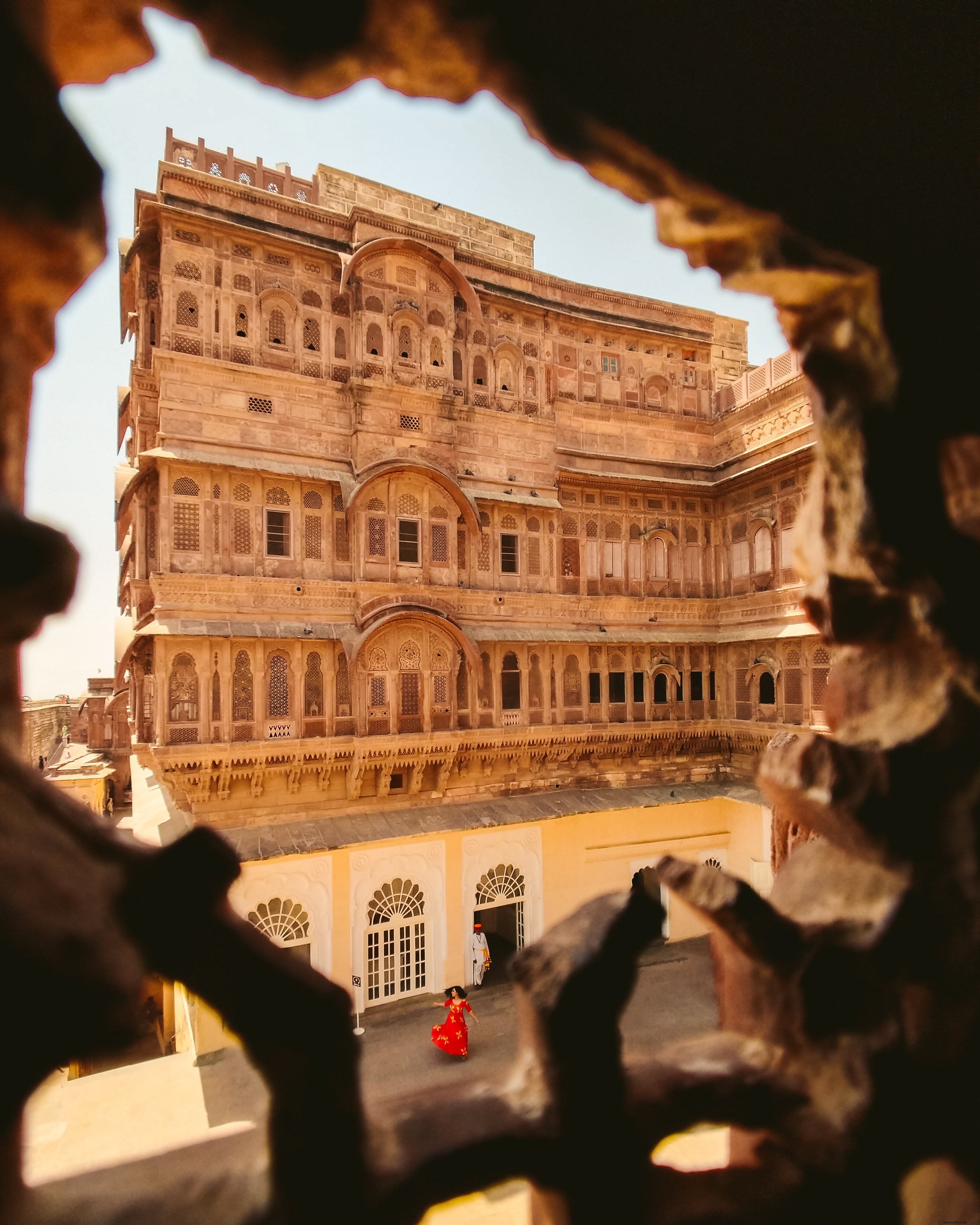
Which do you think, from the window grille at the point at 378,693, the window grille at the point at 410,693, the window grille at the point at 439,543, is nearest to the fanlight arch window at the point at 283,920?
the window grille at the point at 378,693

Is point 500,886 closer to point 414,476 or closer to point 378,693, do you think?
point 378,693

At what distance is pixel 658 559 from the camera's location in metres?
14.7

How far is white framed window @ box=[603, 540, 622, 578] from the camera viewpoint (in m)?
14.1

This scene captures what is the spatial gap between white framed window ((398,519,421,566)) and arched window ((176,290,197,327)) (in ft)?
15.3

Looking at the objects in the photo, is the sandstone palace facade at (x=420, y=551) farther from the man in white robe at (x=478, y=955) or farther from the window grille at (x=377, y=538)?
the man in white robe at (x=478, y=955)

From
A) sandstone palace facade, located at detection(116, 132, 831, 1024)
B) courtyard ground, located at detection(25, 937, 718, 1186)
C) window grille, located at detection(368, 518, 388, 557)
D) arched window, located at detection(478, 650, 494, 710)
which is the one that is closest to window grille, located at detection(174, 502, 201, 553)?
sandstone palace facade, located at detection(116, 132, 831, 1024)

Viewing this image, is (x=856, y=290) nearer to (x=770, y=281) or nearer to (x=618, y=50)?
(x=770, y=281)

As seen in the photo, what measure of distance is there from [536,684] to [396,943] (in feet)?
17.0

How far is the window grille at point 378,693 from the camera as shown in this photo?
1164cm

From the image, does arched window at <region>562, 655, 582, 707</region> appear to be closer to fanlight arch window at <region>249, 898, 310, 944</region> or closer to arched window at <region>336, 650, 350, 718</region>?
arched window at <region>336, 650, 350, 718</region>

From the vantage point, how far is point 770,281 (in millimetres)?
1237

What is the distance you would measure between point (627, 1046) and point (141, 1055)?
1420 cm

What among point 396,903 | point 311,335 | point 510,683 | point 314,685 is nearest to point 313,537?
point 314,685

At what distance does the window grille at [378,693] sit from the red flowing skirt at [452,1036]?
488 cm
